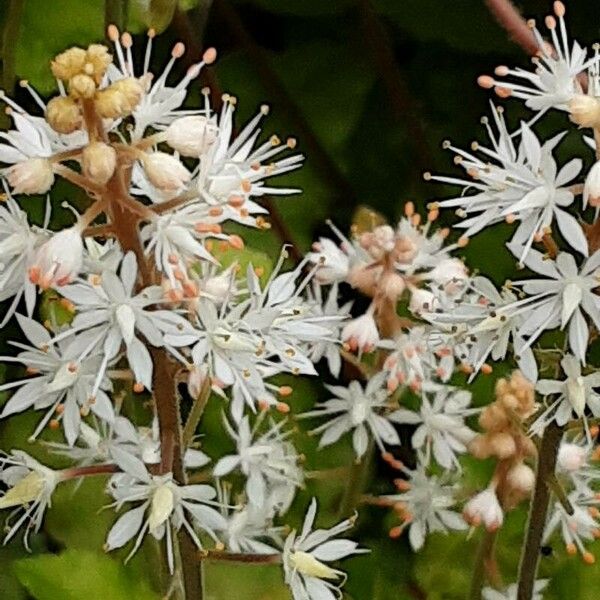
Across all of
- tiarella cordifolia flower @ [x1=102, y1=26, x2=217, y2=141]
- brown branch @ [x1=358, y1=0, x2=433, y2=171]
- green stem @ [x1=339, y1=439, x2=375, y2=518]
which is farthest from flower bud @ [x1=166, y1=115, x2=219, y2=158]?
brown branch @ [x1=358, y1=0, x2=433, y2=171]

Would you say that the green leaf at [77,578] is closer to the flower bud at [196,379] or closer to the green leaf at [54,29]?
the flower bud at [196,379]

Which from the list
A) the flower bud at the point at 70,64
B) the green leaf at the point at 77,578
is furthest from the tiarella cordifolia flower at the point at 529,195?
the green leaf at the point at 77,578

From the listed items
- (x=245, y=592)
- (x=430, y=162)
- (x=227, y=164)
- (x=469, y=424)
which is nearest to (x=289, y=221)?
(x=430, y=162)

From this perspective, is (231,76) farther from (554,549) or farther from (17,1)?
(554,549)

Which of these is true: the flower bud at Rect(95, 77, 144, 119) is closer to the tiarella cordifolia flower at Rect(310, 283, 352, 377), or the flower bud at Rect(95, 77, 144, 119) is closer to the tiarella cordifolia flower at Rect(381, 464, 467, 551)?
the tiarella cordifolia flower at Rect(310, 283, 352, 377)

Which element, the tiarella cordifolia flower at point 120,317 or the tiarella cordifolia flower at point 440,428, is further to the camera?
the tiarella cordifolia flower at point 440,428

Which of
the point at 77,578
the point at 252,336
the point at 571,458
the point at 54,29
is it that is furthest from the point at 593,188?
the point at 54,29
